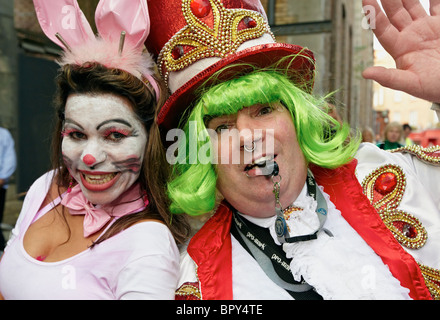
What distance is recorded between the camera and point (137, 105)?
1592 mm

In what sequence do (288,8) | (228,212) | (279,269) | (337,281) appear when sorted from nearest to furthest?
(337,281), (279,269), (228,212), (288,8)

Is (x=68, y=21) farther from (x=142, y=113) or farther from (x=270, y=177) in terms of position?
(x=270, y=177)

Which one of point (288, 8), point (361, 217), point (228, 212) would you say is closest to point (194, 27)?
point (228, 212)

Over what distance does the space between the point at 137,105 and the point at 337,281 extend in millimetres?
931

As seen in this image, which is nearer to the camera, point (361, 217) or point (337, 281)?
point (337, 281)

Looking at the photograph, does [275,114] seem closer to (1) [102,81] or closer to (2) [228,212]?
(2) [228,212]

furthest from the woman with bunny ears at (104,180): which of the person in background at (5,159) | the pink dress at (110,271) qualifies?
the person in background at (5,159)

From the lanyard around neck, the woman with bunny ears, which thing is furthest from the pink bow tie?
the lanyard around neck

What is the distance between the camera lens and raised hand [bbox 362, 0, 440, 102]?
1588 mm

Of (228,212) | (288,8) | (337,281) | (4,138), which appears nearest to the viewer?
(337,281)

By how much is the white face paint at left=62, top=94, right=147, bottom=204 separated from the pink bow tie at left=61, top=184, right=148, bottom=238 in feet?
0.21

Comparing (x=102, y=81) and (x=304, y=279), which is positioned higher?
(x=102, y=81)

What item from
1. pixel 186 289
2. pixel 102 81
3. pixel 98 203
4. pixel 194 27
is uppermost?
pixel 194 27

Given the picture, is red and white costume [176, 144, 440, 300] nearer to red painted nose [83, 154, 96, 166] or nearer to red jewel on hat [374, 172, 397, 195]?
red jewel on hat [374, 172, 397, 195]
